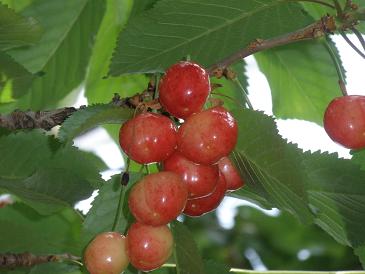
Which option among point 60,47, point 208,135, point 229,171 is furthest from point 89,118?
point 60,47

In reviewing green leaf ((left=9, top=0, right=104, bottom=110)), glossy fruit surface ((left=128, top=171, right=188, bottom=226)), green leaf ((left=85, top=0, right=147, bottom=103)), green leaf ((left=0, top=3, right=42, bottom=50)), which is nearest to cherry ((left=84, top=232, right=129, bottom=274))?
glossy fruit surface ((left=128, top=171, right=188, bottom=226))

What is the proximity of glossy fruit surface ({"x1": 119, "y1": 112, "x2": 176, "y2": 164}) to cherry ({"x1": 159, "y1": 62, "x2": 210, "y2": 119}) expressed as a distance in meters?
0.04

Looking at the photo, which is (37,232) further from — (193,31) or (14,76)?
(193,31)

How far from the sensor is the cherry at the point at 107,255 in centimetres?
163

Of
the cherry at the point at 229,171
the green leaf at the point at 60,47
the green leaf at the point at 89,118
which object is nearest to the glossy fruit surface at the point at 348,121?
the cherry at the point at 229,171

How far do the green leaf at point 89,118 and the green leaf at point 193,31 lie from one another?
314 millimetres

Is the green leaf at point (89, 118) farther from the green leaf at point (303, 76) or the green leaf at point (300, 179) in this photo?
the green leaf at point (303, 76)

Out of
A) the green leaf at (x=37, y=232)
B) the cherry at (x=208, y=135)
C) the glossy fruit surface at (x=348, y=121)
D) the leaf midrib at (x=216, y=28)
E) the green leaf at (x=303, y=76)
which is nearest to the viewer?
the cherry at (x=208, y=135)

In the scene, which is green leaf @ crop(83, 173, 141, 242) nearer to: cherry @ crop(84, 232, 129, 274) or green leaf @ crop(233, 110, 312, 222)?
cherry @ crop(84, 232, 129, 274)

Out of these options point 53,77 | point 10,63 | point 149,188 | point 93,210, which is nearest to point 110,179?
point 93,210

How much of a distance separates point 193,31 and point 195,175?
600 mm

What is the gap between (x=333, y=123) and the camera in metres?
1.76

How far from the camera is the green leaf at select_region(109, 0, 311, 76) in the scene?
79.4 inches

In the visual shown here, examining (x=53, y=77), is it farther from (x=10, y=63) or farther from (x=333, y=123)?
(x=333, y=123)
